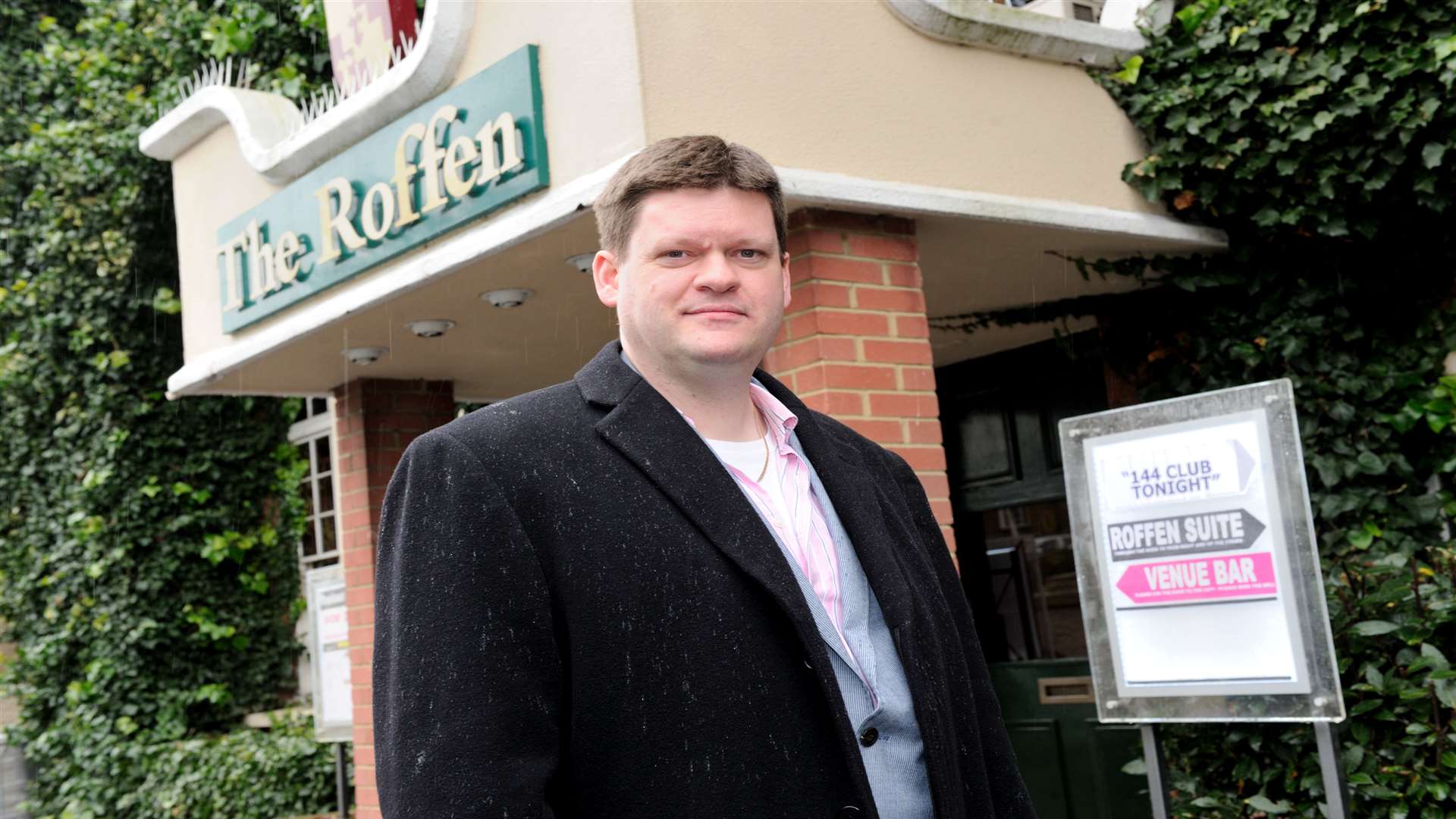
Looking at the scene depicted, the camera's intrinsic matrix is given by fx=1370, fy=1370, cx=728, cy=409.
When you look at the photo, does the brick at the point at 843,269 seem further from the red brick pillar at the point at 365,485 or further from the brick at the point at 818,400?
the red brick pillar at the point at 365,485

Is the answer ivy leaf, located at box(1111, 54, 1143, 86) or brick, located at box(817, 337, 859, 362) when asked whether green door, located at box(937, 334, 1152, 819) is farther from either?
brick, located at box(817, 337, 859, 362)

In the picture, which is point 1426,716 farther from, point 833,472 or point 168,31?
point 168,31

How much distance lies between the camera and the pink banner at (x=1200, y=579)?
4082 millimetres

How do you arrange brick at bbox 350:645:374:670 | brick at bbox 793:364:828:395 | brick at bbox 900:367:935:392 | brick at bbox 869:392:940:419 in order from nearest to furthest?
brick at bbox 793:364:828:395 → brick at bbox 869:392:940:419 → brick at bbox 900:367:935:392 → brick at bbox 350:645:374:670

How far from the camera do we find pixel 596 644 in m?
1.79

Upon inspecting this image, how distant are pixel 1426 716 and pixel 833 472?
10.0 ft

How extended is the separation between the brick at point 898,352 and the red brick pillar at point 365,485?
118 inches

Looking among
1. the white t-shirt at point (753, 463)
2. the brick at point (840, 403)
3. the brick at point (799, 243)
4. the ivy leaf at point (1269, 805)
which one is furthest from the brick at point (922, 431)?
the white t-shirt at point (753, 463)

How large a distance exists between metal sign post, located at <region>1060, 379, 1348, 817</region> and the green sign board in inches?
83.8

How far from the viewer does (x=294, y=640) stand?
35.8 feet

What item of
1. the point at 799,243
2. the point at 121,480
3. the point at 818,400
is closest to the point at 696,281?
the point at 818,400

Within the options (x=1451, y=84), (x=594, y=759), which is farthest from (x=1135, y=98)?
(x=594, y=759)

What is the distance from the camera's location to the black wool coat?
67.6 inches

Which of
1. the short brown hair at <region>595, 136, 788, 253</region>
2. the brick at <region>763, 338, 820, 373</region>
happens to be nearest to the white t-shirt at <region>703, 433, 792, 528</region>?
the short brown hair at <region>595, 136, 788, 253</region>
